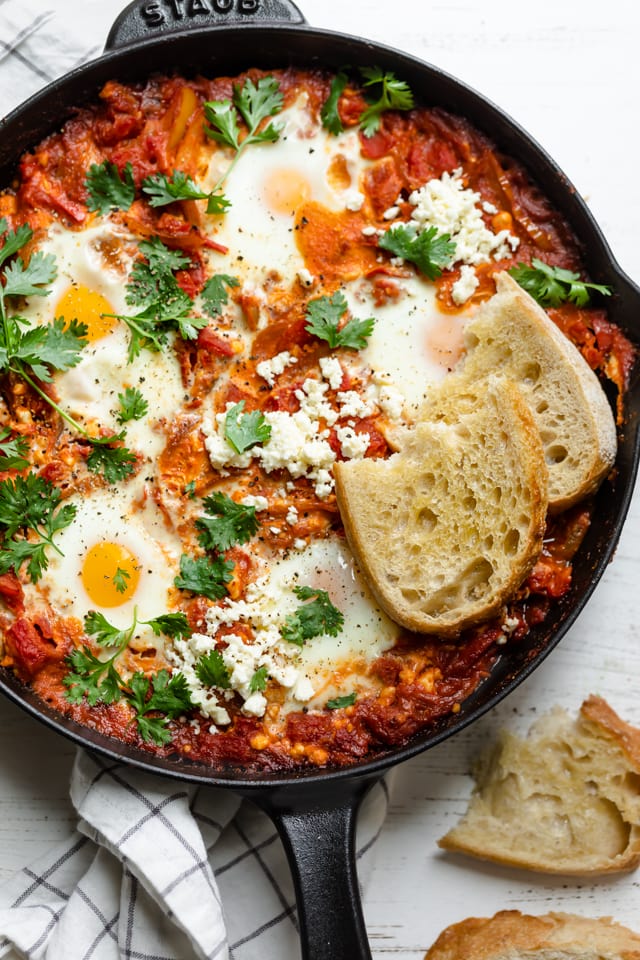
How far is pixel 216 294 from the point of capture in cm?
427

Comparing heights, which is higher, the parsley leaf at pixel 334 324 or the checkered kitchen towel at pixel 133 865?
the parsley leaf at pixel 334 324

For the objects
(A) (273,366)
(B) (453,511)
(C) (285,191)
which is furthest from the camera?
(C) (285,191)

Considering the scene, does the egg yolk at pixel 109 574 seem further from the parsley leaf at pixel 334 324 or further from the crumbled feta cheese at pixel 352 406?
the parsley leaf at pixel 334 324

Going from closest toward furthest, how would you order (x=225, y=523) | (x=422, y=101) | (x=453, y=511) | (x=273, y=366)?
(x=453, y=511)
(x=225, y=523)
(x=273, y=366)
(x=422, y=101)

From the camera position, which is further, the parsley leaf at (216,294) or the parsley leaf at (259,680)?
the parsley leaf at (216,294)

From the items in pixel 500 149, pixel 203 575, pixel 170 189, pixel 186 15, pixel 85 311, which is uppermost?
pixel 186 15

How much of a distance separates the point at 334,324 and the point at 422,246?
1.67 feet

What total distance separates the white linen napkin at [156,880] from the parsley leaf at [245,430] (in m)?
1.46

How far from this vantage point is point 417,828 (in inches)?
183

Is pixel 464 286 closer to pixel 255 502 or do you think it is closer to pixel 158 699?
pixel 255 502

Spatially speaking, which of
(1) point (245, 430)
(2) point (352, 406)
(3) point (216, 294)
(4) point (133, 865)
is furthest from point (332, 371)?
(4) point (133, 865)

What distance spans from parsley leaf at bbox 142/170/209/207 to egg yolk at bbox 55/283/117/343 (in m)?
0.48

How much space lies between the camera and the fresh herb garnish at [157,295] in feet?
13.8

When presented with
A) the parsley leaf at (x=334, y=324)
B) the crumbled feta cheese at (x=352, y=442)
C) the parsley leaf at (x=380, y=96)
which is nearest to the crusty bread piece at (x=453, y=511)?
the crumbled feta cheese at (x=352, y=442)
